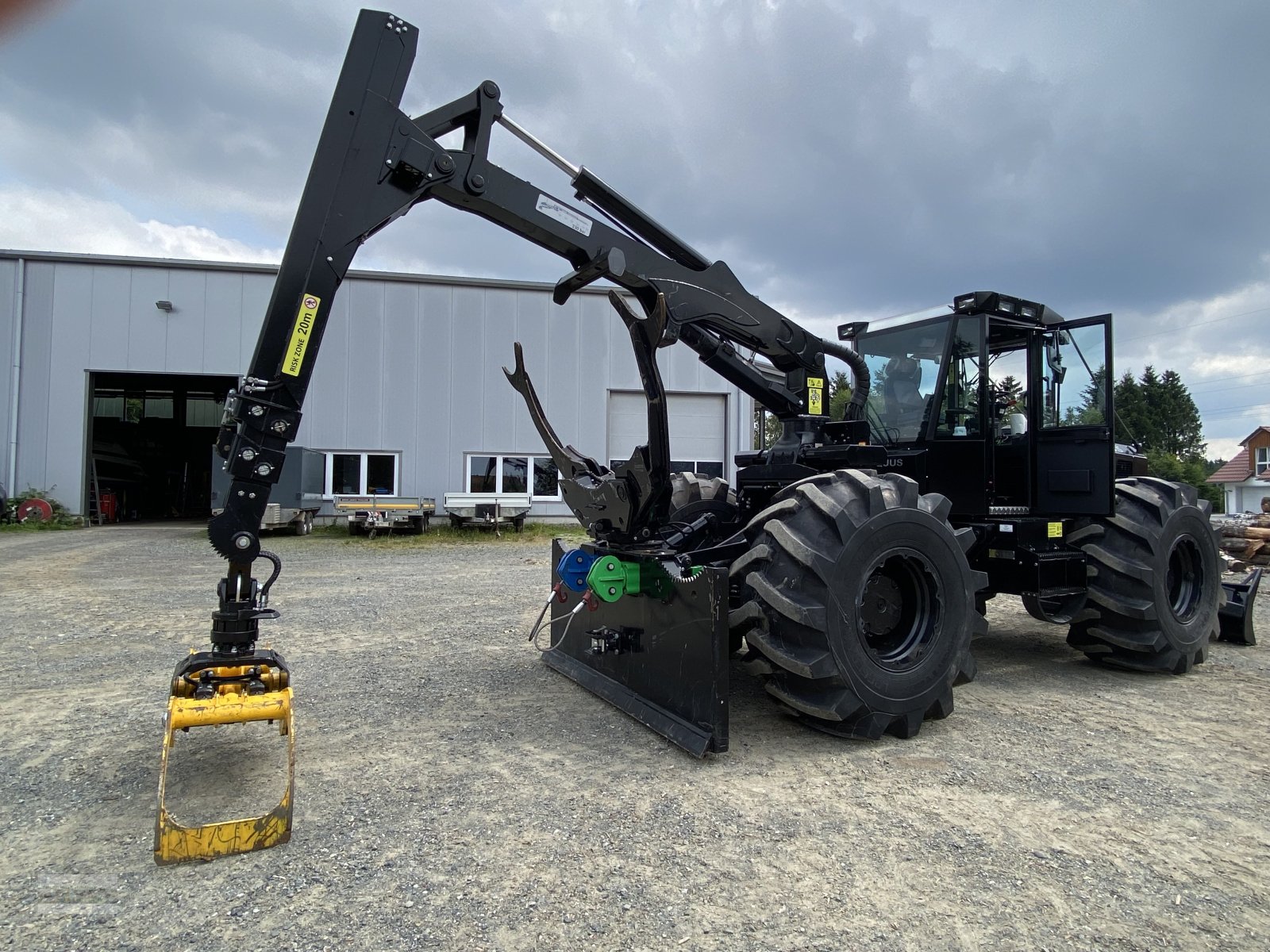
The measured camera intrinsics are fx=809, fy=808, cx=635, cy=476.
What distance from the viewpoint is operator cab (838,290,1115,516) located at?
5.93m

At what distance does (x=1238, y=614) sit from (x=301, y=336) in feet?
26.2

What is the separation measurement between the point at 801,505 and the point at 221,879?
302cm

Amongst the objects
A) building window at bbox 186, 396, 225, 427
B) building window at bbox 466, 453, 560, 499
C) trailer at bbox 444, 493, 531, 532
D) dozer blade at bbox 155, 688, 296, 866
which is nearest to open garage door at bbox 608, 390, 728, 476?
building window at bbox 466, 453, 560, 499

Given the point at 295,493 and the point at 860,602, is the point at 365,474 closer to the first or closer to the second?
the point at 295,493

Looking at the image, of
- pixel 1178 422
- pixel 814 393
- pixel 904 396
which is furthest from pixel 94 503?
pixel 1178 422

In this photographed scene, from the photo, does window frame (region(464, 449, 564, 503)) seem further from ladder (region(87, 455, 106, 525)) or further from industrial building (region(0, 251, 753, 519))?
ladder (region(87, 455, 106, 525))

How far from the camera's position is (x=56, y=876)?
2752 millimetres

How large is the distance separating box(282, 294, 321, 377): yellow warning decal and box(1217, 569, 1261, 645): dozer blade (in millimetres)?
7677

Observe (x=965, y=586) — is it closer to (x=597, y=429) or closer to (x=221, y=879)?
(x=221, y=879)

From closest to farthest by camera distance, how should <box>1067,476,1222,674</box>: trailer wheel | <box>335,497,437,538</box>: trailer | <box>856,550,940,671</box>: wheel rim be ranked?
1. <box>856,550,940,671</box>: wheel rim
2. <box>1067,476,1222,674</box>: trailer wheel
3. <box>335,497,437,538</box>: trailer

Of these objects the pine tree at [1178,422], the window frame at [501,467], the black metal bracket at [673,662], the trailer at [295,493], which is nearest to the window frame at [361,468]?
the trailer at [295,493]

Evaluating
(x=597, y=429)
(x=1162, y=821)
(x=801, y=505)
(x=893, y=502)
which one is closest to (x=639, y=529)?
(x=801, y=505)

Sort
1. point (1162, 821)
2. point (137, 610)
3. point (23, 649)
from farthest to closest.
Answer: point (137, 610) < point (23, 649) < point (1162, 821)

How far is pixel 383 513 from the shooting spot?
57.0 feet
